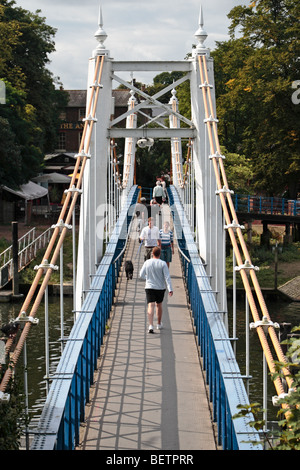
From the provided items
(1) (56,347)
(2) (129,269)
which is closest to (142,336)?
(2) (129,269)

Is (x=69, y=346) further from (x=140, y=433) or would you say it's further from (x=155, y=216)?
(x=155, y=216)

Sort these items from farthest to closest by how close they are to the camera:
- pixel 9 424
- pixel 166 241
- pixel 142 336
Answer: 1. pixel 166 241
2. pixel 142 336
3. pixel 9 424

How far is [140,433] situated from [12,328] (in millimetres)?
1663

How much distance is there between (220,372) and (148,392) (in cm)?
129

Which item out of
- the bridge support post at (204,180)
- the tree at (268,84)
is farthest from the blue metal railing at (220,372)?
the tree at (268,84)

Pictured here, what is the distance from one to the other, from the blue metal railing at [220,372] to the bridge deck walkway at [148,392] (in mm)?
162

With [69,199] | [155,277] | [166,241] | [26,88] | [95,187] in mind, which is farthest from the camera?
[26,88]

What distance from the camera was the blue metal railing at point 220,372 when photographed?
6.01 m

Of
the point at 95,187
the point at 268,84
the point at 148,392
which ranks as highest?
the point at 268,84

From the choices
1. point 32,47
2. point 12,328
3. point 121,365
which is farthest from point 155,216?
point 32,47

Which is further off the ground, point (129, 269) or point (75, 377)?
point (129, 269)

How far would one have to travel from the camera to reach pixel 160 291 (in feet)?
35.3

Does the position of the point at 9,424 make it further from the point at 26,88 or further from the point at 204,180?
the point at 26,88

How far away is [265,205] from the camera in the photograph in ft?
135
